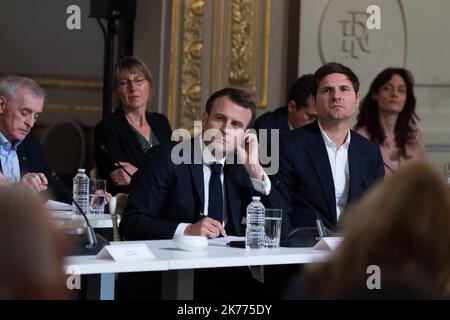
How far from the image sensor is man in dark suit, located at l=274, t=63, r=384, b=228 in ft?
13.4

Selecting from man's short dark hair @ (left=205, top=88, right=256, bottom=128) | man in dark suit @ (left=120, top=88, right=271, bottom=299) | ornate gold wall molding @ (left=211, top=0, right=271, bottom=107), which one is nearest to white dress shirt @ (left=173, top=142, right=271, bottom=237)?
man in dark suit @ (left=120, top=88, right=271, bottom=299)

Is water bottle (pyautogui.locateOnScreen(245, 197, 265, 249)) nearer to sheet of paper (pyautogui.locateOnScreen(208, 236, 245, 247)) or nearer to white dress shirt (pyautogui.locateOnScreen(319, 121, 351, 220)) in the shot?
sheet of paper (pyautogui.locateOnScreen(208, 236, 245, 247))

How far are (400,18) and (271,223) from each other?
3.63 meters

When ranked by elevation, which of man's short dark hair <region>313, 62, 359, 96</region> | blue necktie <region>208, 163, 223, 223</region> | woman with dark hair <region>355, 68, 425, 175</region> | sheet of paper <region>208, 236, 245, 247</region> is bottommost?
sheet of paper <region>208, 236, 245, 247</region>

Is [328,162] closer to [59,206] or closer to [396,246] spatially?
[59,206]

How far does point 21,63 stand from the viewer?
300 inches

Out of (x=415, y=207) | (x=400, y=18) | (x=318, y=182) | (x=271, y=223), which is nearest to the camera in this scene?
(x=415, y=207)

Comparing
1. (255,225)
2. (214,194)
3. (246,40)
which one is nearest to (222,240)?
(255,225)

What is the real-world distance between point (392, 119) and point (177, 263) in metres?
2.99

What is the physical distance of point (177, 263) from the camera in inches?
116

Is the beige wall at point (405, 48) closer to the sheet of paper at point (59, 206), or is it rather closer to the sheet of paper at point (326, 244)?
the sheet of paper at point (59, 206)
